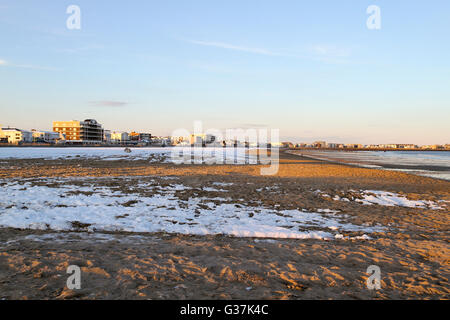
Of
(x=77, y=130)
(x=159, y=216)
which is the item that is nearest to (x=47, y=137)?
(x=77, y=130)

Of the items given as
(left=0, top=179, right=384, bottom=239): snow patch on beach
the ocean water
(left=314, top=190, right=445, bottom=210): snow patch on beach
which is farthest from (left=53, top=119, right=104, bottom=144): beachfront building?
(left=314, top=190, right=445, bottom=210): snow patch on beach

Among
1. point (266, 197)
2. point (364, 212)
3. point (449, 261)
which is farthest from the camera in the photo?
point (266, 197)

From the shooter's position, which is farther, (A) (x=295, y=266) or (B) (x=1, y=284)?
(A) (x=295, y=266)

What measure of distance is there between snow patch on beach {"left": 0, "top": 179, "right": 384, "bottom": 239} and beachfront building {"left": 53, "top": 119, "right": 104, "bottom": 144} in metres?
171

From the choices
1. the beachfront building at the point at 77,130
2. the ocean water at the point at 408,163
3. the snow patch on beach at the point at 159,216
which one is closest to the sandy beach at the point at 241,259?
the snow patch on beach at the point at 159,216

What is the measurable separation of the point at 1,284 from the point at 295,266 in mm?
5230

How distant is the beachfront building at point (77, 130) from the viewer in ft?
539

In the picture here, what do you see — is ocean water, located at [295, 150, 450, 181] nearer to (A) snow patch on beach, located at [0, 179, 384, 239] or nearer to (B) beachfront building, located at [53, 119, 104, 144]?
(A) snow patch on beach, located at [0, 179, 384, 239]

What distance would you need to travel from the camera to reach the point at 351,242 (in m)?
6.99

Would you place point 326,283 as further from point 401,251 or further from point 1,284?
point 1,284

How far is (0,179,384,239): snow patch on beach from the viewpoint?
25.3 ft

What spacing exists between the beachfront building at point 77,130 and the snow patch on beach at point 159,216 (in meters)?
171
